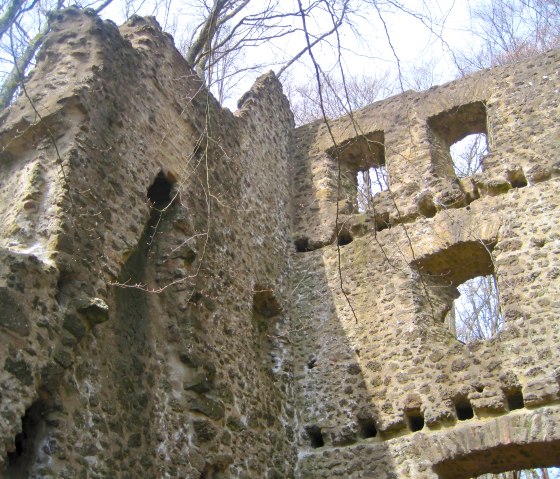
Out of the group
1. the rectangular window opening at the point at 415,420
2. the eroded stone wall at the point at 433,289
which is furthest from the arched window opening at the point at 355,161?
the rectangular window opening at the point at 415,420

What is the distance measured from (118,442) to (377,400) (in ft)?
9.74

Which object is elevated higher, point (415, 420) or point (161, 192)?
point (161, 192)

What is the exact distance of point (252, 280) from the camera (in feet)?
24.1

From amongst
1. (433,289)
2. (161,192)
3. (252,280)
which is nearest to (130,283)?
(161,192)

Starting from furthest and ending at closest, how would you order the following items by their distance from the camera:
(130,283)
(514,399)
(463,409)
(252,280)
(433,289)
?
(433,289) → (252,280) → (463,409) → (514,399) → (130,283)

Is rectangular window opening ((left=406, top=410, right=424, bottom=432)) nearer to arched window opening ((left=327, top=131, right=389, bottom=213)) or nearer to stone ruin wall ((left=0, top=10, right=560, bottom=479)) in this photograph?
stone ruin wall ((left=0, top=10, right=560, bottom=479))

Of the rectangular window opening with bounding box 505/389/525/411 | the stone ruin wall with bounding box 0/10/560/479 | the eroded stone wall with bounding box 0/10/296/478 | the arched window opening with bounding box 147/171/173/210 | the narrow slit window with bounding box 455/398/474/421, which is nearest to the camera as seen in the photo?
the eroded stone wall with bounding box 0/10/296/478

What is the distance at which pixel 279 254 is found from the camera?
822 centimetres

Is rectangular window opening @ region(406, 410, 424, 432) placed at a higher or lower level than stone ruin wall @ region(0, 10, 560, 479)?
lower

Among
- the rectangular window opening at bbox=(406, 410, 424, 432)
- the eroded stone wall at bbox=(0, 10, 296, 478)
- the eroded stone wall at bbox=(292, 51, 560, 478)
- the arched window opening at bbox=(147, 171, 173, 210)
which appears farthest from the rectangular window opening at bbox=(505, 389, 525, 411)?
the arched window opening at bbox=(147, 171, 173, 210)

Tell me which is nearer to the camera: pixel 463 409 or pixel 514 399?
pixel 514 399

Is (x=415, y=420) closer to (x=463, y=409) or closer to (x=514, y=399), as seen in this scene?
(x=463, y=409)

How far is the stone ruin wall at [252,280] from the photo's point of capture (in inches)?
178

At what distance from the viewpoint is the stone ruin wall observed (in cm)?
453
